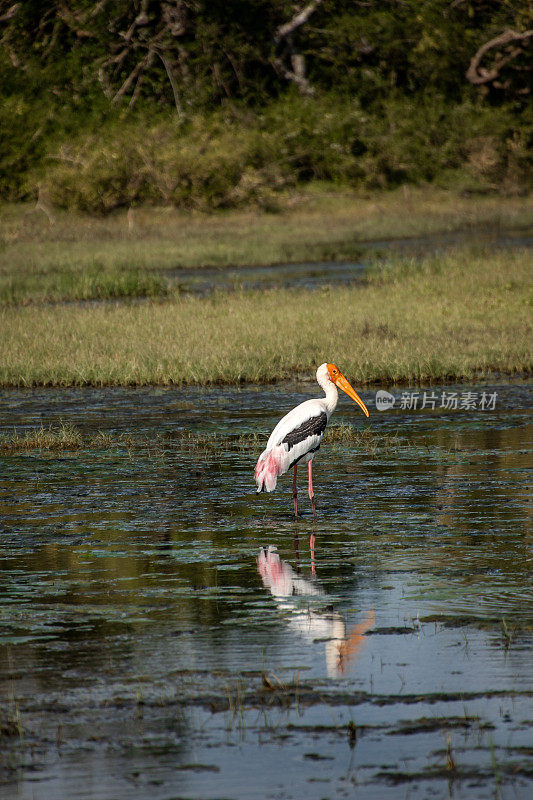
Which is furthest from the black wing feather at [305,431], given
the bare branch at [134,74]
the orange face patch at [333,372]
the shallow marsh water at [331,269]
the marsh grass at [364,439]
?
the bare branch at [134,74]

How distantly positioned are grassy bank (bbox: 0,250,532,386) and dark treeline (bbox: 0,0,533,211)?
70.5 feet

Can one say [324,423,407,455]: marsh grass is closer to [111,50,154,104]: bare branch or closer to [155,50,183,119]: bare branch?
[155,50,183,119]: bare branch

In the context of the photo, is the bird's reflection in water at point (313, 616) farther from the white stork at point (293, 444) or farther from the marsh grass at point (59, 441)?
the marsh grass at point (59, 441)

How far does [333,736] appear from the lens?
185 inches

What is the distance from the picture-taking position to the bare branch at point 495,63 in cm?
4834

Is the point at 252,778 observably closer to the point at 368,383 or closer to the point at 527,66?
the point at 368,383

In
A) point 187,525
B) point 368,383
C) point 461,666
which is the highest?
point 461,666

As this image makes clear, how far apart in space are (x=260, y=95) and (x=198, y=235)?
15408 millimetres

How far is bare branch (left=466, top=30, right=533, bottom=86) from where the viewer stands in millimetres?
48344

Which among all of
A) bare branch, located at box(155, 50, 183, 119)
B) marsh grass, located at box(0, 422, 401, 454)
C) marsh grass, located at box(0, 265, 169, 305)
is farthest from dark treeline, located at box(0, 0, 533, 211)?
marsh grass, located at box(0, 422, 401, 454)

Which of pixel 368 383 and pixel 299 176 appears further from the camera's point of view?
pixel 299 176

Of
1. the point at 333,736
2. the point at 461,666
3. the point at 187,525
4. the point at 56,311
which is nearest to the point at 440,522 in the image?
the point at 187,525

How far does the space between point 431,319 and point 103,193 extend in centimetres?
2510

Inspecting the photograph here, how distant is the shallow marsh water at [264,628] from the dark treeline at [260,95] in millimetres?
33816
